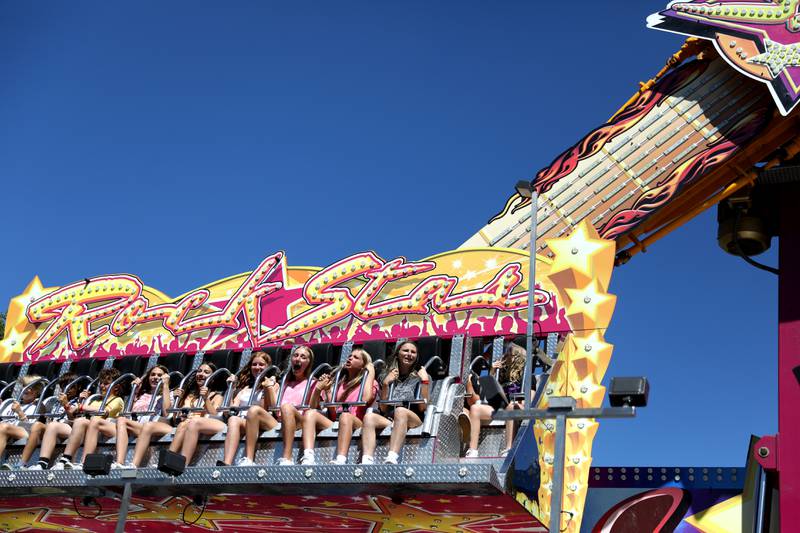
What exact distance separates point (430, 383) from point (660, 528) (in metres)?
3.37

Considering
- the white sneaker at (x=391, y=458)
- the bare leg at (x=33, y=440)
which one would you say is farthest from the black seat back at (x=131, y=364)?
the white sneaker at (x=391, y=458)

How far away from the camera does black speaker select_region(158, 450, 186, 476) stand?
1014cm

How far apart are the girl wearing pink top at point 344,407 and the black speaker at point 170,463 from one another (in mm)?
1207

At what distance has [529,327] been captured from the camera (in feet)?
36.4

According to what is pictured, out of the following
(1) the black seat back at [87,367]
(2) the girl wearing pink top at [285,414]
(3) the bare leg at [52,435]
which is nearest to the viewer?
(2) the girl wearing pink top at [285,414]

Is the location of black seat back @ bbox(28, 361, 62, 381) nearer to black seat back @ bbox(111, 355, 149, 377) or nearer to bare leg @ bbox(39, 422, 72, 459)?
black seat back @ bbox(111, 355, 149, 377)

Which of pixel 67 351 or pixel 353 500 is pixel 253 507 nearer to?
pixel 353 500

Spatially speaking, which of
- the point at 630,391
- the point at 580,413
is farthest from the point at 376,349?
the point at 630,391

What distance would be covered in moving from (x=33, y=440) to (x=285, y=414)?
11.5ft

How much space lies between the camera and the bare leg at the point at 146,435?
38.9 feet

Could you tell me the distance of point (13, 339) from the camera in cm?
1686

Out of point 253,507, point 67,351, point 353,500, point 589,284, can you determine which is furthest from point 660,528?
point 67,351

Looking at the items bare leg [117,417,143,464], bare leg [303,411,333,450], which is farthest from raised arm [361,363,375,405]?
bare leg [117,417,143,464]

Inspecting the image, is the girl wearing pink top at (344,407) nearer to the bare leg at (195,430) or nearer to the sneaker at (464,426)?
the sneaker at (464,426)
